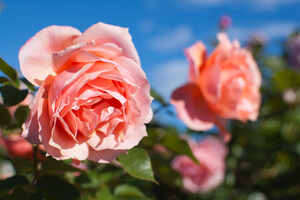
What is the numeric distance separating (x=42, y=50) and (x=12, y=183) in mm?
279

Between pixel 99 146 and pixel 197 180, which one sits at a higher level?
pixel 99 146

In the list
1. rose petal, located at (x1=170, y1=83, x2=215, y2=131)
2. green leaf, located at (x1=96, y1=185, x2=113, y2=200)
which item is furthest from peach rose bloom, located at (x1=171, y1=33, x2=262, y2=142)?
green leaf, located at (x1=96, y1=185, x2=113, y2=200)

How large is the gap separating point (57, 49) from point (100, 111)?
0.14 m

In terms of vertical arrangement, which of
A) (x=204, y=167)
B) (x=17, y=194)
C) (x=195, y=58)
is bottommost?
(x=204, y=167)

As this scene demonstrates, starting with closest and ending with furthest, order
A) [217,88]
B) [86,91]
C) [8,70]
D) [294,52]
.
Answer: [86,91]
[8,70]
[217,88]
[294,52]

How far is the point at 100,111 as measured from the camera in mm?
661

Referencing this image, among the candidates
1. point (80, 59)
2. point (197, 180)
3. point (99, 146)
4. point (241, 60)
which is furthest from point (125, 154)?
point (197, 180)

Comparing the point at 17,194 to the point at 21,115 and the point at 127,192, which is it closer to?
the point at 21,115

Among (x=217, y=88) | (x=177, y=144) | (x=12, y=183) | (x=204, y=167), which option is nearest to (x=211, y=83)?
(x=217, y=88)

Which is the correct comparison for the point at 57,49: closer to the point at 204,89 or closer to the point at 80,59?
the point at 80,59

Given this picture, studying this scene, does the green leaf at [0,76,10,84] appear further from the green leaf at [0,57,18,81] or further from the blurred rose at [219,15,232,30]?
the blurred rose at [219,15,232,30]

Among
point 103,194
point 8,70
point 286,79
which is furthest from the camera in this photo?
point 286,79

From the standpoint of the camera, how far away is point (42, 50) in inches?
25.7

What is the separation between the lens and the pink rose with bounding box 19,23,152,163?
0.61m
